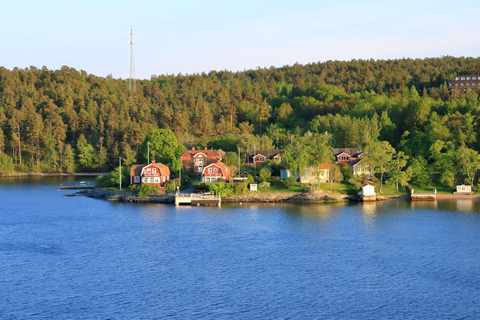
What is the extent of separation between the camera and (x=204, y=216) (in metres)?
47.9

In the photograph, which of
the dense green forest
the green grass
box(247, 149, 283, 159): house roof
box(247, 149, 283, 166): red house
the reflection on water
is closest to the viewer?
the reflection on water

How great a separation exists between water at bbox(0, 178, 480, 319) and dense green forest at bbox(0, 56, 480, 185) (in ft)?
86.1

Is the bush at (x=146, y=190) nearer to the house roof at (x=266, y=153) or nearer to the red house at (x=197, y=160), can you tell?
the red house at (x=197, y=160)

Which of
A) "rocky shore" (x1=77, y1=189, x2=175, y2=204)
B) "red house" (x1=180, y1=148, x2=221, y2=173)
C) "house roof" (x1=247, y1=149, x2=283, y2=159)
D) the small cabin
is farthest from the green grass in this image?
"rocky shore" (x1=77, y1=189, x2=175, y2=204)

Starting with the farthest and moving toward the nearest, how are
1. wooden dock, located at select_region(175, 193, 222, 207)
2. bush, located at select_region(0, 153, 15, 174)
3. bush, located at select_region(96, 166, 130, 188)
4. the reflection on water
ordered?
bush, located at select_region(0, 153, 15, 174)
bush, located at select_region(96, 166, 130, 188)
wooden dock, located at select_region(175, 193, 222, 207)
the reflection on water

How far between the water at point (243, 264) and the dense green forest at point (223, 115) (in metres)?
26.2

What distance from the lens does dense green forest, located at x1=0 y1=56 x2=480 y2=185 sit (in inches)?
3199

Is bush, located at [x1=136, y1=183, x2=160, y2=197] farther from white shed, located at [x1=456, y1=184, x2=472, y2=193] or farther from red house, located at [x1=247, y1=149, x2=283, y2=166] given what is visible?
white shed, located at [x1=456, y1=184, x2=472, y2=193]

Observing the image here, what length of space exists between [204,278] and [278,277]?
431 centimetres

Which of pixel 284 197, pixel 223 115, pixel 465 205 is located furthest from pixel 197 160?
pixel 223 115

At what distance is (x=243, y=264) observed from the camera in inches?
1241

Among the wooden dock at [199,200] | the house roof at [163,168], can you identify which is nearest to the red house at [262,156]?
the house roof at [163,168]

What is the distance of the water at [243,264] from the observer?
2473cm

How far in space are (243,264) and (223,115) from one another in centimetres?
8319
